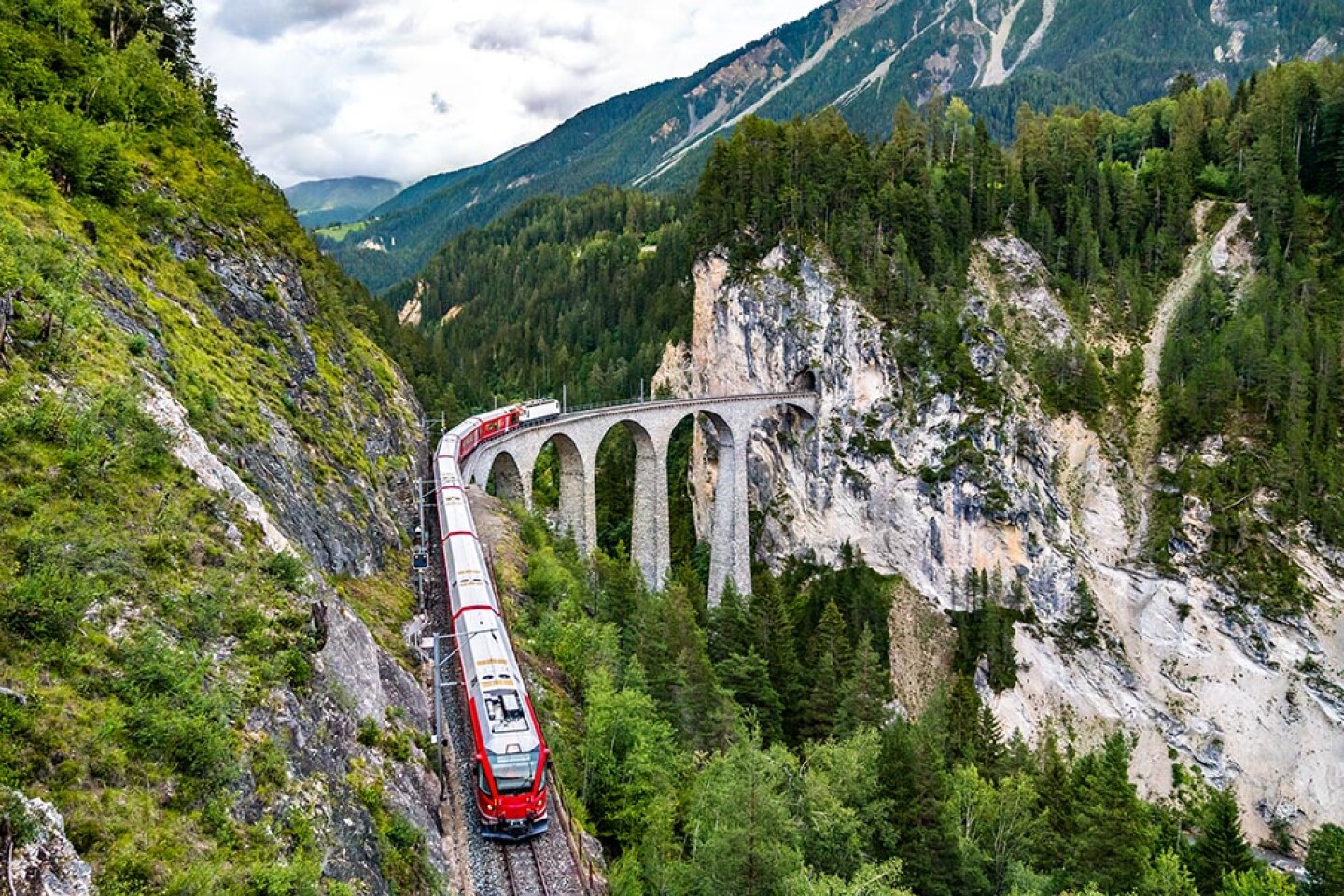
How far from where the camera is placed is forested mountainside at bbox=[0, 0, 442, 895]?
955cm

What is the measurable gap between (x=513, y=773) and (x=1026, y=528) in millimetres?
55288

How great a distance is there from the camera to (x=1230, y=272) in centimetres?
6806

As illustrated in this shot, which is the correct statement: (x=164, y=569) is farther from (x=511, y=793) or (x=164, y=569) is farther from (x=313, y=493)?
(x=313, y=493)

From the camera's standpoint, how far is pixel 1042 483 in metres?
63.2

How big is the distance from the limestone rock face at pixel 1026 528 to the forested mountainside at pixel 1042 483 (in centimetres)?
21

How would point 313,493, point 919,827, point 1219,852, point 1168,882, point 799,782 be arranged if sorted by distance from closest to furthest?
point 313,493
point 799,782
point 919,827
point 1168,882
point 1219,852

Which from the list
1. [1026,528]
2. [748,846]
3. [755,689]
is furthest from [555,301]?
[748,846]

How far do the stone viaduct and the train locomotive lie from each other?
57.4ft

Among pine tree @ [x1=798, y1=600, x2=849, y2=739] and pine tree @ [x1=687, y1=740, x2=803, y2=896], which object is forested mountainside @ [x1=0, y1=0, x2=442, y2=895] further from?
pine tree @ [x1=798, y1=600, x2=849, y2=739]

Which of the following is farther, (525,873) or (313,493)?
(313,493)

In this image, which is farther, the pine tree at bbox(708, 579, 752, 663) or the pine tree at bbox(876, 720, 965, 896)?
the pine tree at bbox(708, 579, 752, 663)

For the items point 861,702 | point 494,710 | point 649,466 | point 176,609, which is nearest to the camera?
point 176,609

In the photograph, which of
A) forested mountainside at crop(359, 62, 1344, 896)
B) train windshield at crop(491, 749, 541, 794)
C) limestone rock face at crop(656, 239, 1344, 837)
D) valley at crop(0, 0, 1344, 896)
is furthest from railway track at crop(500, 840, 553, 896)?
limestone rock face at crop(656, 239, 1344, 837)

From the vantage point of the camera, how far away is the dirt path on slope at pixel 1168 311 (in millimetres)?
61438
